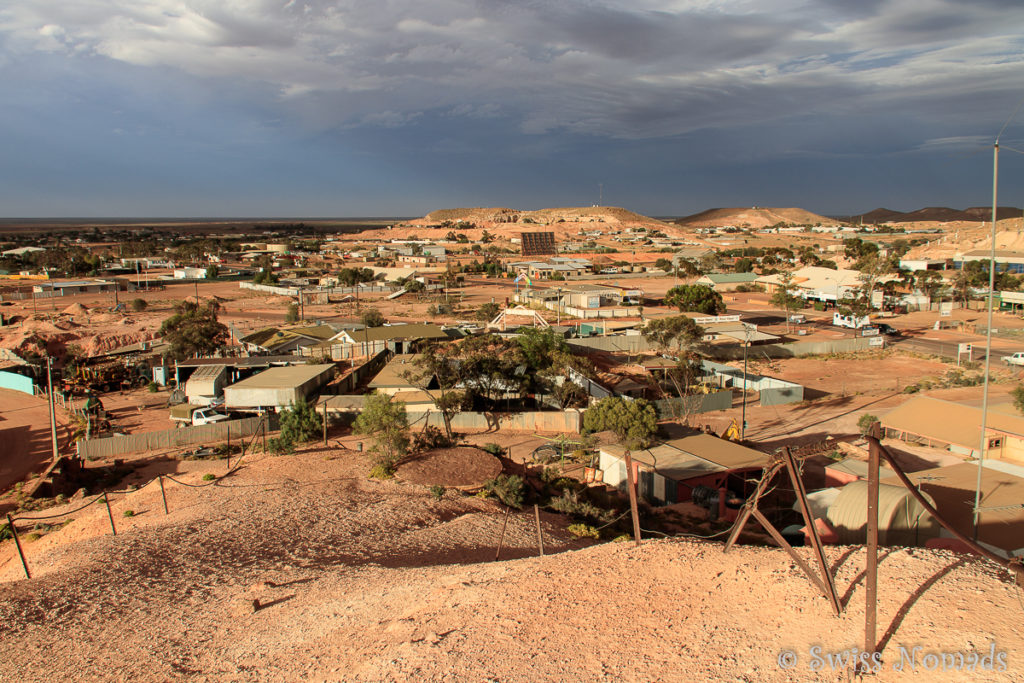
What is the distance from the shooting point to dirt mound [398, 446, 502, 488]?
58.2 ft

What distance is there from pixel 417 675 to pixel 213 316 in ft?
115

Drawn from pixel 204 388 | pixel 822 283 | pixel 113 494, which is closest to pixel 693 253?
pixel 822 283

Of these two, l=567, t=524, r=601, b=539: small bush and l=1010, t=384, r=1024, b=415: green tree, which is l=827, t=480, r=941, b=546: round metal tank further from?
l=1010, t=384, r=1024, b=415: green tree

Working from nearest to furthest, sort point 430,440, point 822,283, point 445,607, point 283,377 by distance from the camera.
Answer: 1. point 445,607
2. point 430,440
3. point 283,377
4. point 822,283

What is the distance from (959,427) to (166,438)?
25834 mm

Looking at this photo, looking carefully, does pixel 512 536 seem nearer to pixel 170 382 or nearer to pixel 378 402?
pixel 378 402

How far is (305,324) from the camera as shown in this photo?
46.8 meters

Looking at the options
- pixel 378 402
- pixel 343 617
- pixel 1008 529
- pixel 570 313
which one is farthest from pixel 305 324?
pixel 1008 529

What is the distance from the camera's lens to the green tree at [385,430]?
19.3m

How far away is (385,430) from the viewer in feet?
68.4

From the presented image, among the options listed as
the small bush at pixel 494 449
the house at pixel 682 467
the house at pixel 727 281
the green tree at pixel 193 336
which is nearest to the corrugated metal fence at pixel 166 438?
the small bush at pixel 494 449

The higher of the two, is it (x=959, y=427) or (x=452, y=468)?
(x=959, y=427)

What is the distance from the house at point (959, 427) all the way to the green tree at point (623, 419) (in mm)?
8102

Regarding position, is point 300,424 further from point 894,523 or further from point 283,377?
point 894,523
